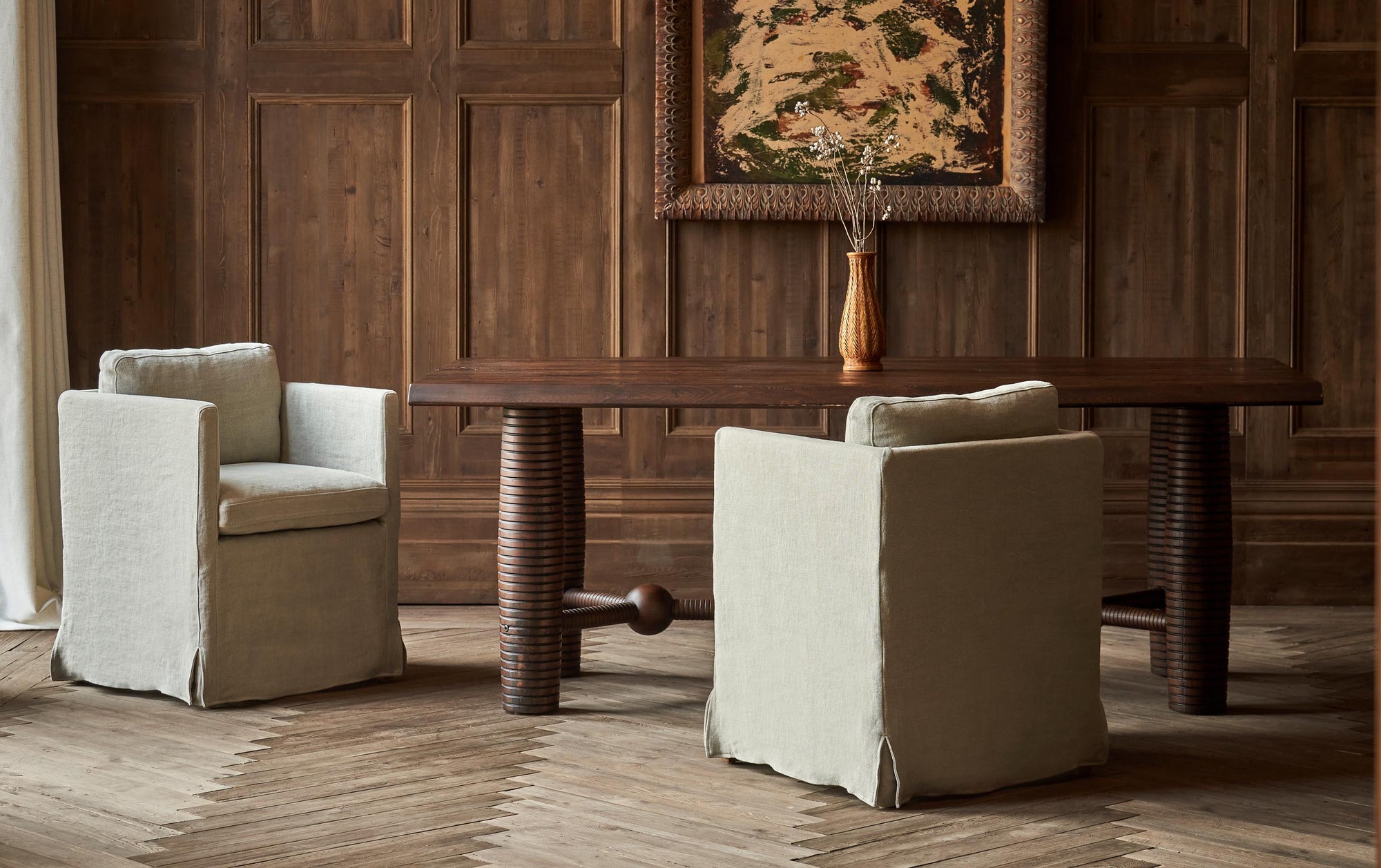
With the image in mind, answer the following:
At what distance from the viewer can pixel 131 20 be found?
4.62 m

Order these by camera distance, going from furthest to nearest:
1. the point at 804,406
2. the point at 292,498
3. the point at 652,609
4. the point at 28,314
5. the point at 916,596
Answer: the point at 28,314 < the point at 652,609 < the point at 292,498 < the point at 804,406 < the point at 916,596

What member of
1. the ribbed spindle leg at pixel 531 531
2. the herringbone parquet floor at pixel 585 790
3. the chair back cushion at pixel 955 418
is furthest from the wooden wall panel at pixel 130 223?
the chair back cushion at pixel 955 418

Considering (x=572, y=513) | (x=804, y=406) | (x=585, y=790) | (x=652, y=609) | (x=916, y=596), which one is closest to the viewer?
(x=916, y=596)

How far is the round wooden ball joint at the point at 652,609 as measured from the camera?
11.6 ft

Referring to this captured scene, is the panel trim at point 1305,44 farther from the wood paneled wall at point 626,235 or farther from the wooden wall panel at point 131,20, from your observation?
the wooden wall panel at point 131,20

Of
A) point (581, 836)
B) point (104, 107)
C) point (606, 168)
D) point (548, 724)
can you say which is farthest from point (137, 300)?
point (581, 836)

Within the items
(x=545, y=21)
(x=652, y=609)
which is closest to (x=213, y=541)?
(x=652, y=609)

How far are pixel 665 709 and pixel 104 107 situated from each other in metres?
2.82

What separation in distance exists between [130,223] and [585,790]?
2.84 metres

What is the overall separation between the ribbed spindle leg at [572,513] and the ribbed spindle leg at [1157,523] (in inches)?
57.7

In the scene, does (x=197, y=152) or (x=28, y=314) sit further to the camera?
(x=197, y=152)

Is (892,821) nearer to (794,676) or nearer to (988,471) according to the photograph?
(794,676)

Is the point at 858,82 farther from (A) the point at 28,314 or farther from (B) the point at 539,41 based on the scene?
(A) the point at 28,314

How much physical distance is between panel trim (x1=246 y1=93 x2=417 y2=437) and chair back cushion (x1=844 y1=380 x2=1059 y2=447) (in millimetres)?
2355
